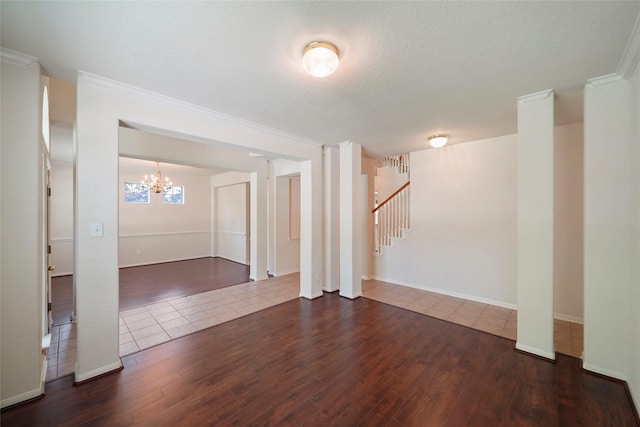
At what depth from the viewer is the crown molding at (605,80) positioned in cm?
212

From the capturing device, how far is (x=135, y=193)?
6.97 meters

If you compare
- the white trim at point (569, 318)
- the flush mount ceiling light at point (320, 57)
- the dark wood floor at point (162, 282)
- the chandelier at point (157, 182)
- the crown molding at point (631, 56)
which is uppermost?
the crown molding at point (631, 56)

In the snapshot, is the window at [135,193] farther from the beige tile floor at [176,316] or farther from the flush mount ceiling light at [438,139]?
the flush mount ceiling light at [438,139]

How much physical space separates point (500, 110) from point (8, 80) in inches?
180

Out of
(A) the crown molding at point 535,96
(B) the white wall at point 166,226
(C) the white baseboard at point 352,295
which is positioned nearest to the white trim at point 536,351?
(C) the white baseboard at point 352,295

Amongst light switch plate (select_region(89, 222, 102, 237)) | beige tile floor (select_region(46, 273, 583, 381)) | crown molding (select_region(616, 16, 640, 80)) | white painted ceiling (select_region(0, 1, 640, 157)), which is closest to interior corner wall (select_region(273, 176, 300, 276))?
beige tile floor (select_region(46, 273, 583, 381))

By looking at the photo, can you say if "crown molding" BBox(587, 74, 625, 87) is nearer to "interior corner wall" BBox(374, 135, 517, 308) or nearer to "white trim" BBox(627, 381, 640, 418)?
"interior corner wall" BBox(374, 135, 517, 308)

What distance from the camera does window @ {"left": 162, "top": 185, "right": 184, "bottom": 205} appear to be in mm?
7495

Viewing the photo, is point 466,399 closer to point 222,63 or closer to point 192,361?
point 192,361

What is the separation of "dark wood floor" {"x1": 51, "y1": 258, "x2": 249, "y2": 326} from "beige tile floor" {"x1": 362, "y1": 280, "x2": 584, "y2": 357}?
10.1 feet

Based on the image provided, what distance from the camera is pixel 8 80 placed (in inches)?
Answer: 72.1

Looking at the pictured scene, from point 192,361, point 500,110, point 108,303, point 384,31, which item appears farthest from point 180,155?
point 500,110

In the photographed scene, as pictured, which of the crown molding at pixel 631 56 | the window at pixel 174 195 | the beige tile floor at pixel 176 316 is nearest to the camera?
the crown molding at pixel 631 56

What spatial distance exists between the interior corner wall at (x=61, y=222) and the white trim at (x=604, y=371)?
29.6ft
